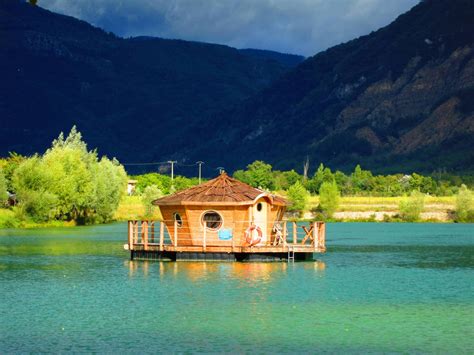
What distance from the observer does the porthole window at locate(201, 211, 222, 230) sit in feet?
237

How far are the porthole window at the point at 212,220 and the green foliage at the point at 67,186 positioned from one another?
60.6 m

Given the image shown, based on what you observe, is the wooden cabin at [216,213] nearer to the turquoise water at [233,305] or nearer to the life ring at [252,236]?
the life ring at [252,236]

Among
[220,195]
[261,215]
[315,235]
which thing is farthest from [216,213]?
[315,235]

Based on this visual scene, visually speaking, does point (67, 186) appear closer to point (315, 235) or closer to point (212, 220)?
point (212, 220)

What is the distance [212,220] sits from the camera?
72.5 metres

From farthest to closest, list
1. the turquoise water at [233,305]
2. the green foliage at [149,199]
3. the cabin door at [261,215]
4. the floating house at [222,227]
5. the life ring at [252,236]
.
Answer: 1. the green foliage at [149,199]
2. the cabin door at [261,215]
3. the life ring at [252,236]
4. the floating house at [222,227]
5. the turquoise water at [233,305]

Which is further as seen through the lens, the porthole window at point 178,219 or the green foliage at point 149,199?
the green foliage at point 149,199

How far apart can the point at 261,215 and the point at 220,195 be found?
12.0 feet

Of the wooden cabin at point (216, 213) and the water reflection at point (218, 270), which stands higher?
the wooden cabin at point (216, 213)

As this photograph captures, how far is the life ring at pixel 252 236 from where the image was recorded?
71562 millimetres

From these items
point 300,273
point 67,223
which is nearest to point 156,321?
point 300,273

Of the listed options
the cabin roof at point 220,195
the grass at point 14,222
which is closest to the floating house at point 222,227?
the cabin roof at point 220,195

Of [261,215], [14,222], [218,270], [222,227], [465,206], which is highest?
[465,206]

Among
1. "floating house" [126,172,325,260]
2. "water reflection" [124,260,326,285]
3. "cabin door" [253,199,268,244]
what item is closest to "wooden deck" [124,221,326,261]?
"floating house" [126,172,325,260]
